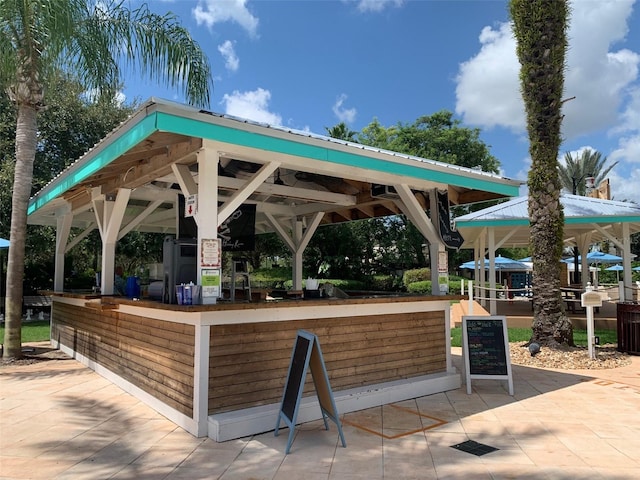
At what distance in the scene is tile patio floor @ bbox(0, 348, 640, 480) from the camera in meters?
3.42

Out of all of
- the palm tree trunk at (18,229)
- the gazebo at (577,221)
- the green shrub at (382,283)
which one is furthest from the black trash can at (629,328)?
the green shrub at (382,283)

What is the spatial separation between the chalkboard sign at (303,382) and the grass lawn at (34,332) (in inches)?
337

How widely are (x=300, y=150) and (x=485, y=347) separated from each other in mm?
3502

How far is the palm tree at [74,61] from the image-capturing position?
728cm

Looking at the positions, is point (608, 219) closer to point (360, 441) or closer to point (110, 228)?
point (360, 441)

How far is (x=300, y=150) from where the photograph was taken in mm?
4500

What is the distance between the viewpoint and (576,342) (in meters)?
9.54

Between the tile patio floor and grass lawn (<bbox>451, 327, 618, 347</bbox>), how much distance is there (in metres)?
3.68

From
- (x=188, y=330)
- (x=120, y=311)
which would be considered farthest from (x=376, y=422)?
(x=120, y=311)

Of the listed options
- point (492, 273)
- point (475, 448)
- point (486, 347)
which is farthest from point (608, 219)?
point (475, 448)

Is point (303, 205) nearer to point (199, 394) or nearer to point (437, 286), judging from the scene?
point (437, 286)

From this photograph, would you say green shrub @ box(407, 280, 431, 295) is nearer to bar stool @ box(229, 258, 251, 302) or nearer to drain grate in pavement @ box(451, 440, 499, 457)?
bar stool @ box(229, 258, 251, 302)

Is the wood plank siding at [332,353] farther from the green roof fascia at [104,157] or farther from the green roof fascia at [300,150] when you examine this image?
the green roof fascia at [104,157]

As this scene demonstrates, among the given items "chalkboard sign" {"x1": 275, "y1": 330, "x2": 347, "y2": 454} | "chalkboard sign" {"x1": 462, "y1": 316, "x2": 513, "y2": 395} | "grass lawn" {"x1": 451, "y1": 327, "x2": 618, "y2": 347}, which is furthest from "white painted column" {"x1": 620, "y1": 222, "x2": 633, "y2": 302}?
Result: "chalkboard sign" {"x1": 275, "y1": 330, "x2": 347, "y2": 454}
